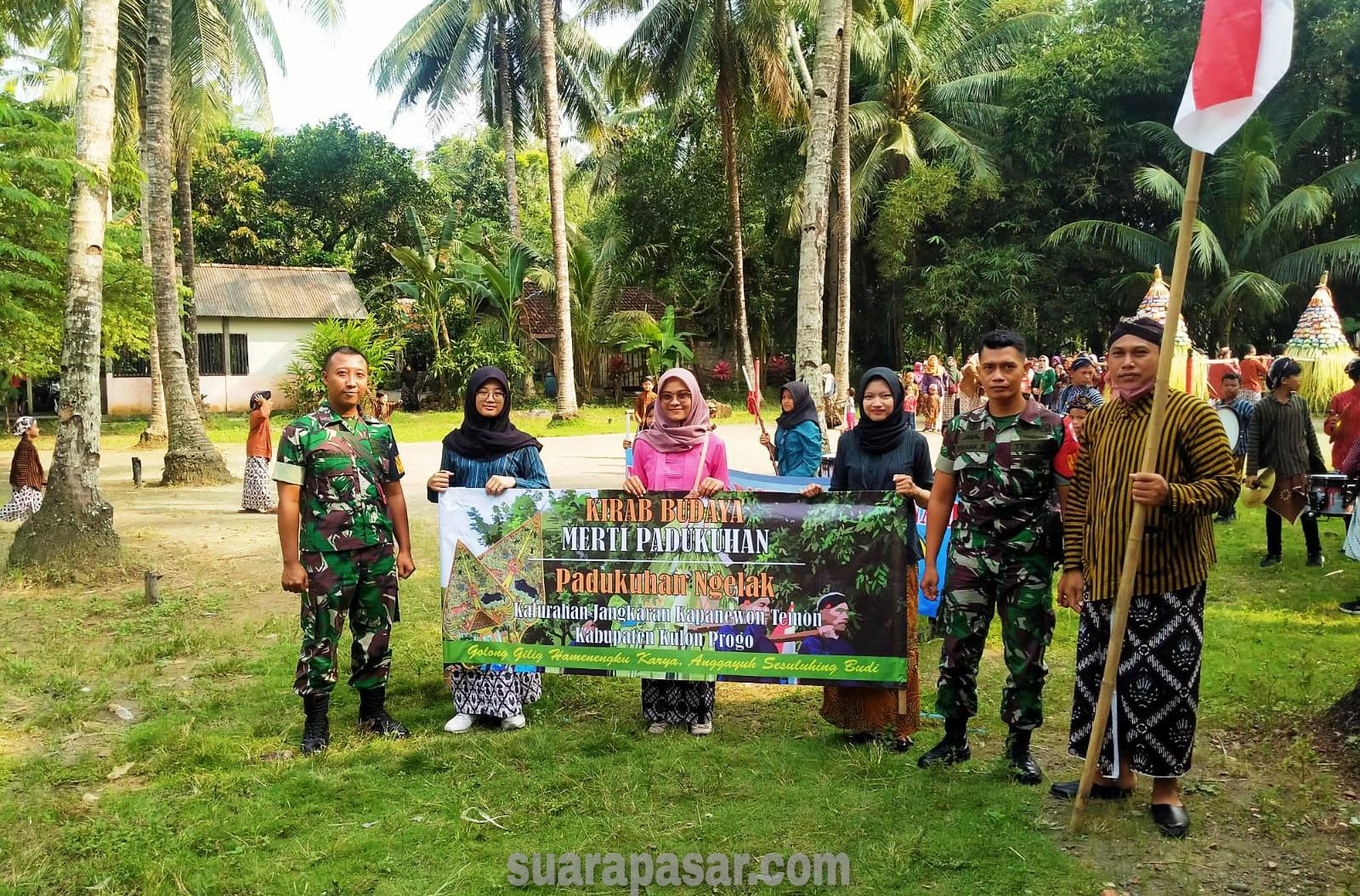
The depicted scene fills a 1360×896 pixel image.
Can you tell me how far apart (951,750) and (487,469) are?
7.93 ft

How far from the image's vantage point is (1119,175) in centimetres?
2697

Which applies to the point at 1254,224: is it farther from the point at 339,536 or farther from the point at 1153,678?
the point at 339,536

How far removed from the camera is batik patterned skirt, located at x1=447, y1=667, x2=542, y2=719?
4.61 m

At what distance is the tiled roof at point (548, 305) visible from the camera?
107 feet

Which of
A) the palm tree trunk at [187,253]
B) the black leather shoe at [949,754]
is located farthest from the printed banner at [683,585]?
the palm tree trunk at [187,253]

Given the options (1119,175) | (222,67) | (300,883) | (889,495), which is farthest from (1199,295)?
(300,883)

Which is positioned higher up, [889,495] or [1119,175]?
[1119,175]

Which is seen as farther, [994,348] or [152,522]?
[152,522]

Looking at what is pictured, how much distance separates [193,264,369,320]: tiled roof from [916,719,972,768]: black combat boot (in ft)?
87.7

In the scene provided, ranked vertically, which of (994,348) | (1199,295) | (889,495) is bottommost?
(889,495)

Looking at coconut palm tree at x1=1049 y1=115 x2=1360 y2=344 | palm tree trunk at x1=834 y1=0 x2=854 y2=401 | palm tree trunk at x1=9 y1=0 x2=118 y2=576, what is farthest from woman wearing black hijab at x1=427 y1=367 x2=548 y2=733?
coconut palm tree at x1=1049 y1=115 x2=1360 y2=344

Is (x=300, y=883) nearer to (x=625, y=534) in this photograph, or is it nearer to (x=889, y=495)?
(x=625, y=534)

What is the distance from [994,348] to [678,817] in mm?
2154

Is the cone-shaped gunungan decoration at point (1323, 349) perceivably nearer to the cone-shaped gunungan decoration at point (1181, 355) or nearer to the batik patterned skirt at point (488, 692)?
the cone-shaped gunungan decoration at point (1181, 355)
